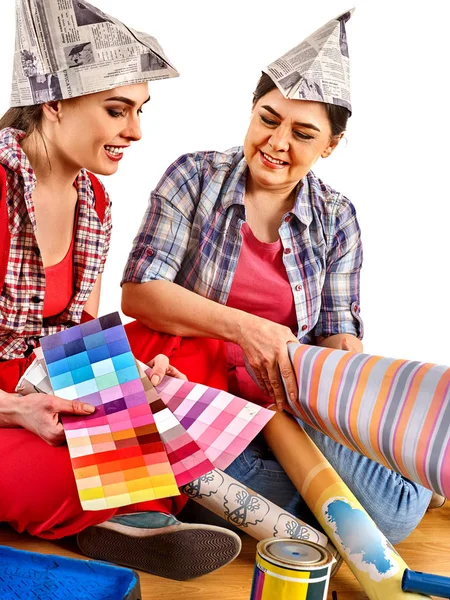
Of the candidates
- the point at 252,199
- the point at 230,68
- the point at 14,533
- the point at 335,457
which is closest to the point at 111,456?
the point at 14,533

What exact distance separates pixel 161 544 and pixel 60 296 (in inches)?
22.1

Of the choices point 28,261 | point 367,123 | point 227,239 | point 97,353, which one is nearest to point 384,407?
point 97,353

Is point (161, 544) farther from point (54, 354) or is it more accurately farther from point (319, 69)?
point (319, 69)

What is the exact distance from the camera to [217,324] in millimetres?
1791

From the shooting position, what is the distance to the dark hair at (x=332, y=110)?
1875mm

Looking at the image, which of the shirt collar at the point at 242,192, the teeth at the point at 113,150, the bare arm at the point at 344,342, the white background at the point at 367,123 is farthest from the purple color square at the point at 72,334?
the white background at the point at 367,123

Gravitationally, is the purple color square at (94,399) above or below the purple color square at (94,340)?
below

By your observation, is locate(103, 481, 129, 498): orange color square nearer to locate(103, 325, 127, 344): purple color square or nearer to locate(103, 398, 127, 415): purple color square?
locate(103, 398, 127, 415): purple color square

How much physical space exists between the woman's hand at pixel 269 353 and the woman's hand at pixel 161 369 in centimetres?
14

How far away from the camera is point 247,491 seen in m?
1.65

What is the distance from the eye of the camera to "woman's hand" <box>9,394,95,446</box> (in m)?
1.52

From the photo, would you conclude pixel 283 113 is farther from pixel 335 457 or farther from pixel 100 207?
pixel 335 457

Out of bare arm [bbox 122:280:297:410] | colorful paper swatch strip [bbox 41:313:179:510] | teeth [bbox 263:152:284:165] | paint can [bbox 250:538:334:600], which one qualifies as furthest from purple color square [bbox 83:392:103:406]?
teeth [bbox 263:152:284:165]

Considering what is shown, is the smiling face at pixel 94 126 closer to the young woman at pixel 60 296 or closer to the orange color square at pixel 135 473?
the young woman at pixel 60 296
